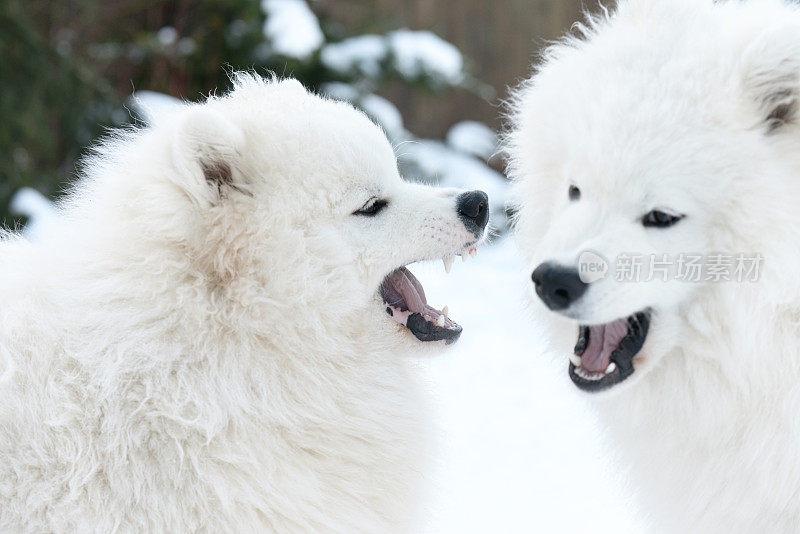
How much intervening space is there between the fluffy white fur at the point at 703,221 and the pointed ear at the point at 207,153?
0.99 m

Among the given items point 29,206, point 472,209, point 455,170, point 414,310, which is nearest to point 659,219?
point 472,209

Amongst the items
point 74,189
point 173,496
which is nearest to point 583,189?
point 173,496

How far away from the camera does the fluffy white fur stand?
7.80ft

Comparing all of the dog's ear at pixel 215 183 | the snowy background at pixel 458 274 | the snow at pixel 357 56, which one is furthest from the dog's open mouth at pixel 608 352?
the snow at pixel 357 56

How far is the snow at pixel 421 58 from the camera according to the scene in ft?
25.6

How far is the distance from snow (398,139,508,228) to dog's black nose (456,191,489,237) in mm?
5246

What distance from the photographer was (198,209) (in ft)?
8.08

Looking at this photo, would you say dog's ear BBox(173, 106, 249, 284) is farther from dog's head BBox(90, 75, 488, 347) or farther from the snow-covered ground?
the snow-covered ground

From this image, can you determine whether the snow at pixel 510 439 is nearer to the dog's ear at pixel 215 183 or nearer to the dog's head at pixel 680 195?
the dog's head at pixel 680 195

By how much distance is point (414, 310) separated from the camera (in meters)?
2.85

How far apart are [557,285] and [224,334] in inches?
39.1

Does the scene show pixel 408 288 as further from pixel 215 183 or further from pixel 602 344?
pixel 215 183

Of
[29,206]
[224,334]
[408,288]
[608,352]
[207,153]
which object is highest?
[207,153]

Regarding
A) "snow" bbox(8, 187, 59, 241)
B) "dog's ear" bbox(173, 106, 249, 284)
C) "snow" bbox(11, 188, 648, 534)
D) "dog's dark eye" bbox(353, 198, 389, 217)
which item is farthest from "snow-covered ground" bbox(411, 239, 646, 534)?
"snow" bbox(8, 187, 59, 241)
